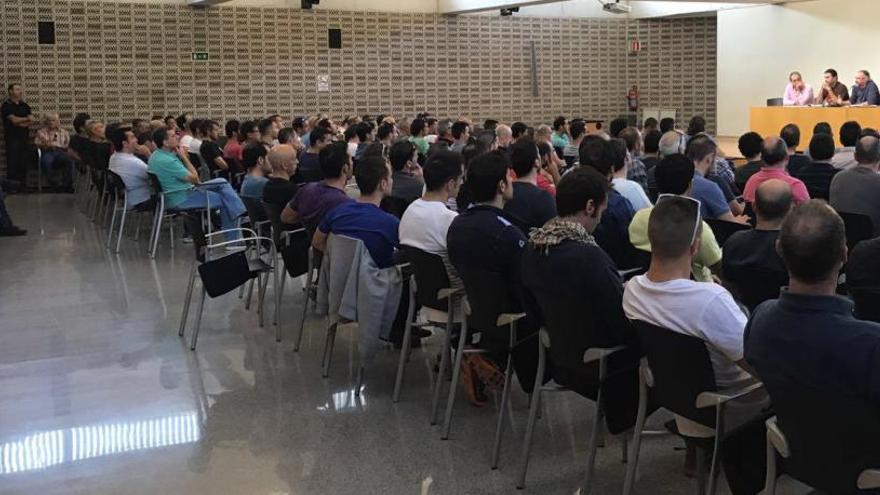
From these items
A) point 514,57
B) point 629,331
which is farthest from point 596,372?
point 514,57

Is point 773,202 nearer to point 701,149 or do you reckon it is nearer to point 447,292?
point 447,292

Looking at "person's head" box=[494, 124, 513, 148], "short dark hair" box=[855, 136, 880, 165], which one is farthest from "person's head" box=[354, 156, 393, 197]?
"person's head" box=[494, 124, 513, 148]

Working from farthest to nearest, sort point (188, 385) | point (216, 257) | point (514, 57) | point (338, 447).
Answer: point (514, 57) < point (216, 257) < point (188, 385) < point (338, 447)

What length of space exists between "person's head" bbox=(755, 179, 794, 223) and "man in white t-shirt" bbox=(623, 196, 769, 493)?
99 centimetres

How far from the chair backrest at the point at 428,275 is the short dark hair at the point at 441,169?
390 mm

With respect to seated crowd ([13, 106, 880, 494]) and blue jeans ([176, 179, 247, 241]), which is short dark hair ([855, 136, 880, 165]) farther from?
blue jeans ([176, 179, 247, 241])

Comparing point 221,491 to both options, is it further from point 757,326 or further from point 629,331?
point 757,326

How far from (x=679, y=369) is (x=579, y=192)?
1.07m

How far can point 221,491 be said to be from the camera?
377cm

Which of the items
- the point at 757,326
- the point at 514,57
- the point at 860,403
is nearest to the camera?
the point at 860,403

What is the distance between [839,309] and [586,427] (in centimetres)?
217

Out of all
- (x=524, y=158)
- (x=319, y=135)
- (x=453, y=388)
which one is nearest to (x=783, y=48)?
(x=319, y=135)

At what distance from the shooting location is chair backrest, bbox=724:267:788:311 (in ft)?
12.9

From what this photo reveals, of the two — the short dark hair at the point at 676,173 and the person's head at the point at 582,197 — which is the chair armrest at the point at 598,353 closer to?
the person's head at the point at 582,197
